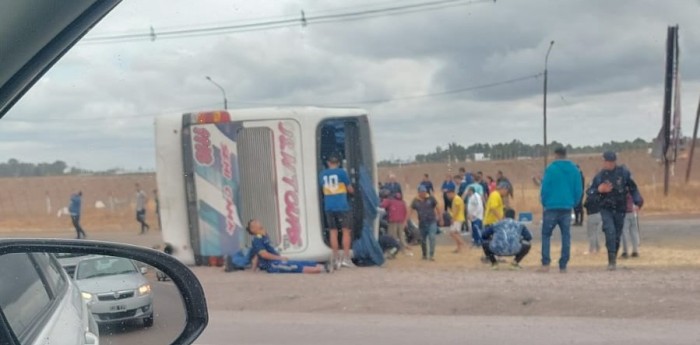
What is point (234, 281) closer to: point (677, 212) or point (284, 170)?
point (284, 170)

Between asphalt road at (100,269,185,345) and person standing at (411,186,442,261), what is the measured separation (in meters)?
10.5

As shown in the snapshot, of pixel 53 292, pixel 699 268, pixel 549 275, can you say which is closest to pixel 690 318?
pixel 549 275

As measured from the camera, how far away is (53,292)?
2.67m

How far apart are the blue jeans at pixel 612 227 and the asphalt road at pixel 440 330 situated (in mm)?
3277

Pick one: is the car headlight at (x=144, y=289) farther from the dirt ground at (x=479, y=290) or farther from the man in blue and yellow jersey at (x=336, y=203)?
the man in blue and yellow jersey at (x=336, y=203)

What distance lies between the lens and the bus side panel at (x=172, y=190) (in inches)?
436

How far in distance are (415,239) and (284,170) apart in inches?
137

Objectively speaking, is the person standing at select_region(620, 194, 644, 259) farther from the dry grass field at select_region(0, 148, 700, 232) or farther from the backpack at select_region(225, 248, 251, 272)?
the backpack at select_region(225, 248, 251, 272)

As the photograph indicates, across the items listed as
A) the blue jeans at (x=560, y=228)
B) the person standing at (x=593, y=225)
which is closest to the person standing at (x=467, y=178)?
the person standing at (x=593, y=225)

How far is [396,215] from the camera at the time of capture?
13.6m

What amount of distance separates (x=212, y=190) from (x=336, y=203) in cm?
171

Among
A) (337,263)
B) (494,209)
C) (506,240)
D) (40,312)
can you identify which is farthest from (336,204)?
(40,312)

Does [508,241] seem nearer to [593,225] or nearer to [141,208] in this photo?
[593,225]

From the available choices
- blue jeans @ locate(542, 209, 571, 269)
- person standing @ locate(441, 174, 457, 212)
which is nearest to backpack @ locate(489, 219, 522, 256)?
blue jeans @ locate(542, 209, 571, 269)
